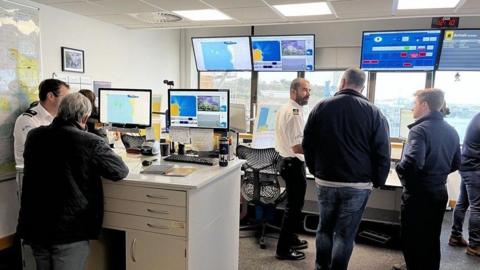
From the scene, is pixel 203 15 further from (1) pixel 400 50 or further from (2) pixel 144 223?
(2) pixel 144 223

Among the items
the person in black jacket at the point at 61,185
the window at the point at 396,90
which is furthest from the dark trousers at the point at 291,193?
the window at the point at 396,90

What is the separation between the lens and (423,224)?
97.2 inches

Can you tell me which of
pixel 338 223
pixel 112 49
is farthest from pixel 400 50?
pixel 112 49

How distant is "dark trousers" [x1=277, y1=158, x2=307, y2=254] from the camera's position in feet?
9.79

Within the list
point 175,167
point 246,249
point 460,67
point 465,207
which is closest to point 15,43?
point 175,167

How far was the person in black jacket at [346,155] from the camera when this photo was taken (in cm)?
216

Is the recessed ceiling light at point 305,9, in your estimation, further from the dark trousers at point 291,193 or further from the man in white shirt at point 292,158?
the dark trousers at point 291,193

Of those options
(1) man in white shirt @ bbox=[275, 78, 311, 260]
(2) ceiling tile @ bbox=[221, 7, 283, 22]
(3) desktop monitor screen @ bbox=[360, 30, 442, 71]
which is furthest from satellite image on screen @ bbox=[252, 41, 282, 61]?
(1) man in white shirt @ bbox=[275, 78, 311, 260]

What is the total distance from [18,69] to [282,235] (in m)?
2.75

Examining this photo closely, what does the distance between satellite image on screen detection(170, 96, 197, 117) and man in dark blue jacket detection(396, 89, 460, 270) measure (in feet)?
5.06

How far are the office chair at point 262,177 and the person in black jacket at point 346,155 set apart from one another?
0.94 m

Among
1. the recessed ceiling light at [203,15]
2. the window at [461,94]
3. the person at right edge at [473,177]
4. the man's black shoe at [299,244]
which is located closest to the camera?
the person at right edge at [473,177]

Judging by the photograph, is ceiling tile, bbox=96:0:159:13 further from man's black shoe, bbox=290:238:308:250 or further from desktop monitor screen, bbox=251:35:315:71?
man's black shoe, bbox=290:238:308:250

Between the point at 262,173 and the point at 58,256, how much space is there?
76.0 inches
